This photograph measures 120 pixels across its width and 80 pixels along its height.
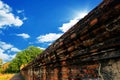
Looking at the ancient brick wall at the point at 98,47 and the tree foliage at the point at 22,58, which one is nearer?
the ancient brick wall at the point at 98,47

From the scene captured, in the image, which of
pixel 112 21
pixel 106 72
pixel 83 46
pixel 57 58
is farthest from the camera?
pixel 57 58

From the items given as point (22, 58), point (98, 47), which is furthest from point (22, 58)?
point (98, 47)

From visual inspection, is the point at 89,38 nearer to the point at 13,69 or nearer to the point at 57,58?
the point at 57,58

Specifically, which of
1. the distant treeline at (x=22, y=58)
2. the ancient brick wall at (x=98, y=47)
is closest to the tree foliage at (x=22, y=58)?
the distant treeline at (x=22, y=58)

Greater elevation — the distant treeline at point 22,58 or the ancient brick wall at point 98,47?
the distant treeline at point 22,58

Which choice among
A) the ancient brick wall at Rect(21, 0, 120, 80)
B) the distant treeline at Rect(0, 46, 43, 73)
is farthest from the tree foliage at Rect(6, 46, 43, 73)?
the ancient brick wall at Rect(21, 0, 120, 80)

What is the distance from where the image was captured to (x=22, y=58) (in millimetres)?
43625

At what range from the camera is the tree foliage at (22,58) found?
141 feet

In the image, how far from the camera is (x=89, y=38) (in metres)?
2.71

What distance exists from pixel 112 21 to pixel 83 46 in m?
0.84

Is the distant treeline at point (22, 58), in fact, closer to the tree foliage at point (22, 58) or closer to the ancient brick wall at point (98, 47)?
the tree foliage at point (22, 58)

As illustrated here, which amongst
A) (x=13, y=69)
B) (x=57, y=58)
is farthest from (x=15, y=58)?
(x=57, y=58)

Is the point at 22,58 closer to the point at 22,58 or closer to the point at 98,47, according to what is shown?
the point at 22,58

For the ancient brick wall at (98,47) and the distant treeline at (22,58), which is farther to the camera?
the distant treeline at (22,58)
